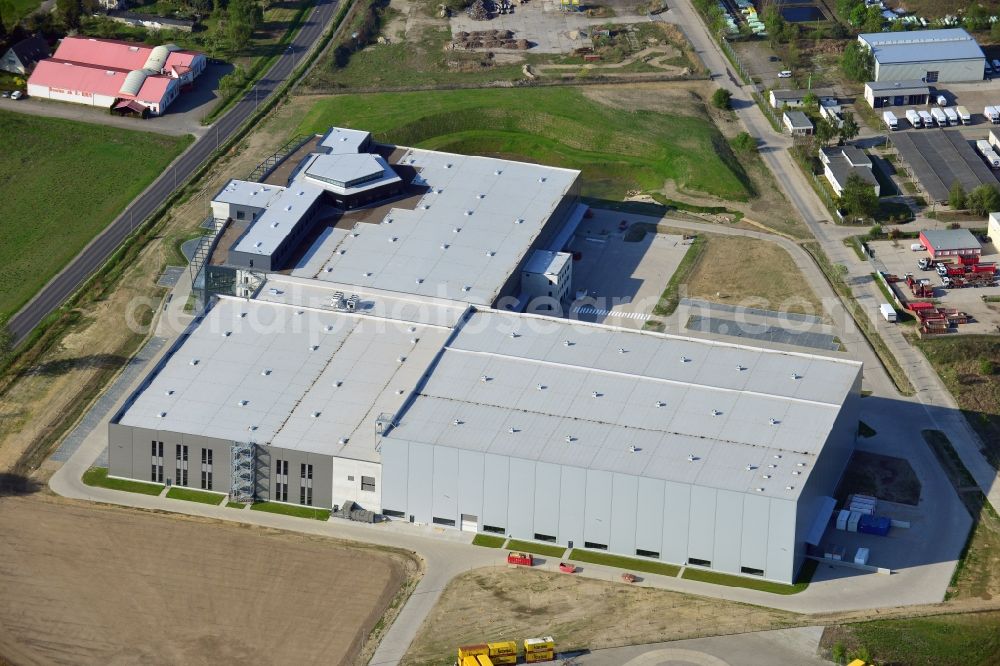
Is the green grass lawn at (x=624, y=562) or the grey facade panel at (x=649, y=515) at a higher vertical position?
the grey facade panel at (x=649, y=515)

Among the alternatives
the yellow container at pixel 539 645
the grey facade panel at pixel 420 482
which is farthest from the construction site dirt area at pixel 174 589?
the yellow container at pixel 539 645

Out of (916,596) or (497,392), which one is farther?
(497,392)

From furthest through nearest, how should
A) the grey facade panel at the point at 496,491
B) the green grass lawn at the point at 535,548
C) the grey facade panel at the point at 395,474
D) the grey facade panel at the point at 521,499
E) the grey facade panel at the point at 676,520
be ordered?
1. the grey facade panel at the point at 395,474
2. the green grass lawn at the point at 535,548
3. the grey facade panel at the point at 496,491
4. the grey facade panel at the point at 521,499
5. the grey facade panel at the point at 676,520

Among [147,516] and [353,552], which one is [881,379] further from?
[147,516]

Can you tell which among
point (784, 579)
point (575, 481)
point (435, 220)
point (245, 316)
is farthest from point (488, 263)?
point (784, 579)

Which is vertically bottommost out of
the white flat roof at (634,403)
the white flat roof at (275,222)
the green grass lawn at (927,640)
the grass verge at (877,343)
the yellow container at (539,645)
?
the grass verge at (877,343)

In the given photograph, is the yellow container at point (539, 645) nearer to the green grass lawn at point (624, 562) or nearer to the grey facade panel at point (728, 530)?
the green grass lawn at point (624, 562)

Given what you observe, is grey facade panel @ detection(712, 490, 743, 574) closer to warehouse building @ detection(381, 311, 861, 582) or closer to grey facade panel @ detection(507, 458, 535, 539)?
warehouse building @ detection(381, 311, 861, 582)

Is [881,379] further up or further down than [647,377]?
further down
